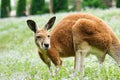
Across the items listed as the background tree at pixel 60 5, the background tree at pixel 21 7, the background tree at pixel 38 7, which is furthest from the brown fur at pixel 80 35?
the background tree at pixel 21 7

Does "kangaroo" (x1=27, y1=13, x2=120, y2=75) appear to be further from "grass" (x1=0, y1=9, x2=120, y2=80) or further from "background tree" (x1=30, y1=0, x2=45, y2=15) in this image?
"background tree" (x1=30, y1=0, x2=45, y2=15)

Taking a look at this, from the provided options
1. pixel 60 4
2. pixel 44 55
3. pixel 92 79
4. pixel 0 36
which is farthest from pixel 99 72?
pixel 60 4

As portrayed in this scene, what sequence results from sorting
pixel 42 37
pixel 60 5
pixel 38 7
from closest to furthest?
pixel 42 37 → pixel 60 5 → pixel 38 7

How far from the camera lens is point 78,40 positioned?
7.91 meters

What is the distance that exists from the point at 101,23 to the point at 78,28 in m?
0.46

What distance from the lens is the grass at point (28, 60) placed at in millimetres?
7684

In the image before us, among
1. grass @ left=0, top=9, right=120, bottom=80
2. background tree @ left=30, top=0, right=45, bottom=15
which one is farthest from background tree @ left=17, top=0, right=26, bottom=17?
grass @ left=0, top=9, right=120, bottom=80

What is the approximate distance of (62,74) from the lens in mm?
7719

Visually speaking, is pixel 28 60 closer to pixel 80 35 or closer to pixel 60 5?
pixel 80 35

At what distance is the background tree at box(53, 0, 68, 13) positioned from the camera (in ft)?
133

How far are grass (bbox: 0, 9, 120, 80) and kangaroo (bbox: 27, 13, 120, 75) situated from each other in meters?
0.28

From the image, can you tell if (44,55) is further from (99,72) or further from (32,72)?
(99,72)

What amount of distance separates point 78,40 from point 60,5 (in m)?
33.2

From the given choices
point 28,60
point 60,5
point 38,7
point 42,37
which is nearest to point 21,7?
point 38,7
